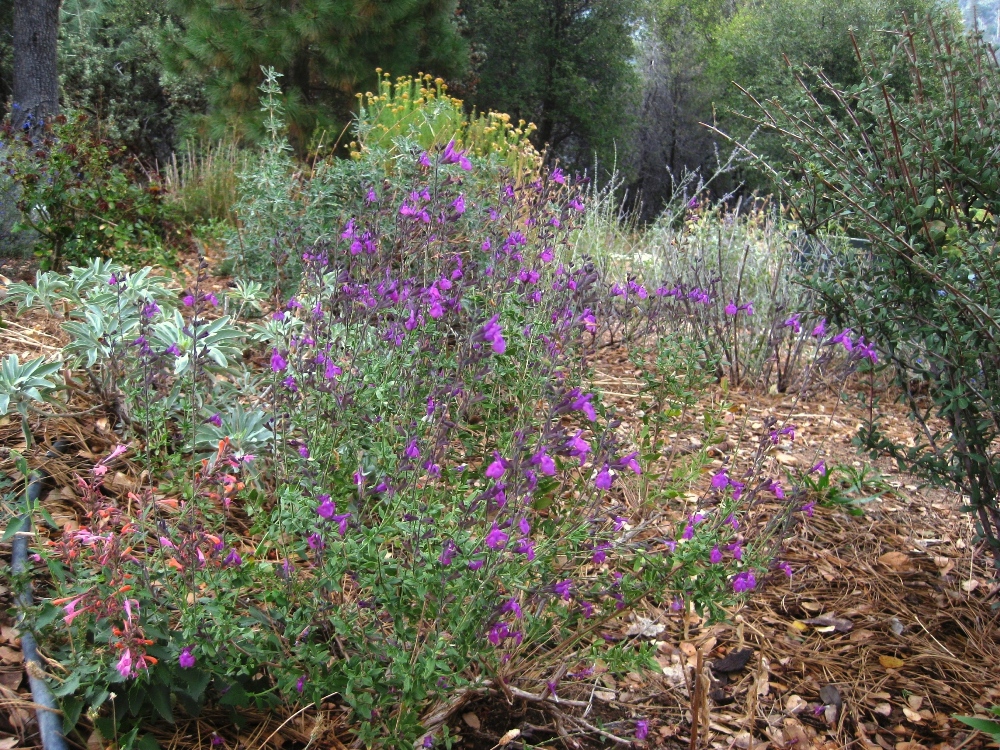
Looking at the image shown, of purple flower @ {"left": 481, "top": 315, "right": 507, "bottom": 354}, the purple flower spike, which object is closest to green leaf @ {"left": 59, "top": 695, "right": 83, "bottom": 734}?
the purple flower spike

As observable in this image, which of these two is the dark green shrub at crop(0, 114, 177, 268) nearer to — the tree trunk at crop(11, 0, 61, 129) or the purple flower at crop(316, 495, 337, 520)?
the purple flower at crop(316, 495, 337, 520)

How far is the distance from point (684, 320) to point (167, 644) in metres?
3.16

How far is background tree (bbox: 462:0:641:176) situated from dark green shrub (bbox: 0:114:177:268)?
13263 mm

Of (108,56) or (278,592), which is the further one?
(108,56)

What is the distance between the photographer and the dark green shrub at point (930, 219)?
79.7 inches

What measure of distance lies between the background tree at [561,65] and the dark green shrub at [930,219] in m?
15.8

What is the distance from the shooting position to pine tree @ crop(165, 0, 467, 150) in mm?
9227

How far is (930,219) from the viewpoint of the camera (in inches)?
85.0

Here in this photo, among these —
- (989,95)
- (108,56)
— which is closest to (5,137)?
(989,95)

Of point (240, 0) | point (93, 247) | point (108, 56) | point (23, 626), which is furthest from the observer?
point (108, 56)

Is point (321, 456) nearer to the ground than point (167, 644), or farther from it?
farther from it

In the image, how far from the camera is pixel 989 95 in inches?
91.7

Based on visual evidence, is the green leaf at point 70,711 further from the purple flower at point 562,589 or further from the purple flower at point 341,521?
the purple flower at point 562,589

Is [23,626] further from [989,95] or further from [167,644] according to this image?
[989,95]
